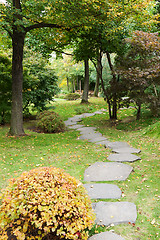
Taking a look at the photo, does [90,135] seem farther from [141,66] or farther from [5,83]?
[5,83]

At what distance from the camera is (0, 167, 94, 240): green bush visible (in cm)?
223

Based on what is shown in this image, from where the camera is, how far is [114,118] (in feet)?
33.0

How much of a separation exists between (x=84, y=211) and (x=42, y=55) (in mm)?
9962

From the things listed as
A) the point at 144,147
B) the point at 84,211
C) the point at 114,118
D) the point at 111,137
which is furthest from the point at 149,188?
the point at 114,118

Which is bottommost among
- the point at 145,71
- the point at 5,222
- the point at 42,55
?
the point at 5,222

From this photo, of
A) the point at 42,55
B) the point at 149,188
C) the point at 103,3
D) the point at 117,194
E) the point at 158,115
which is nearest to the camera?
the point at 117,194

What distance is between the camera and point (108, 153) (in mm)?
5914

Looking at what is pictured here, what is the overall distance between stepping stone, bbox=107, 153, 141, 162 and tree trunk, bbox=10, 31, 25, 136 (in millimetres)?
3915

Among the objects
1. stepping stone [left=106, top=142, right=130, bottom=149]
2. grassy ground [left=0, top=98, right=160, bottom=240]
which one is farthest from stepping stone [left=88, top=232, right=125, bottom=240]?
stepping stone [left=106, top=142, right=130, bottom=149]

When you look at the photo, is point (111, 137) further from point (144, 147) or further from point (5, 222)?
point (5, 222)

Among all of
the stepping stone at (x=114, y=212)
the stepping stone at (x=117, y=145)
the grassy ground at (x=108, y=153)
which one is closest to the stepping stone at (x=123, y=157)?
the grassy ground at (x=108, y=153)

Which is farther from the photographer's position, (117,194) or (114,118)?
(114,118)

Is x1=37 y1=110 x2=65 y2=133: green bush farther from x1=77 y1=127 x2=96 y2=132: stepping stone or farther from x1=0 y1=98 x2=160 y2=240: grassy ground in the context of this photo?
x1=77 y1=127 x2=96 y2=132: stepping stone

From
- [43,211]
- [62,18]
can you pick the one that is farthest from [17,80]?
[43,211]
